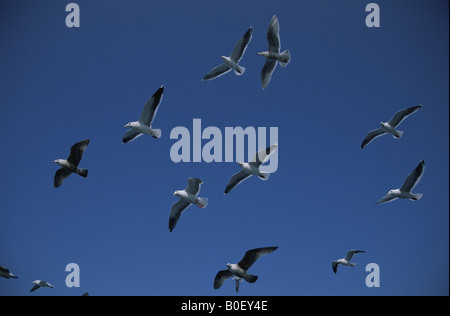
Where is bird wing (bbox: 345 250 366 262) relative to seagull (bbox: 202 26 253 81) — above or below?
below

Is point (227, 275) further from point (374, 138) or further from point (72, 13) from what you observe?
point (72, 13)

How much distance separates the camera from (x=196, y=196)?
9.49 meters

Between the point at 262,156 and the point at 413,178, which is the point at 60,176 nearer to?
the point at 262,156

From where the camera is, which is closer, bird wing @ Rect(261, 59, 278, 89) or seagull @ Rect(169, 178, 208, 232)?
seagull @ Rect(169, 178, 208, 232)

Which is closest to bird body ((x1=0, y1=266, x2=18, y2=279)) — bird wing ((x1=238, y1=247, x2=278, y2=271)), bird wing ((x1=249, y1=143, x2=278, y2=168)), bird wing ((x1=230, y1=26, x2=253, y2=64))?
bird wing ((x1=238, y1=247, x2=278, y2=271))

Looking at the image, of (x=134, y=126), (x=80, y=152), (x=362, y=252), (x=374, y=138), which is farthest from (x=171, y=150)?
(x=362, y=252)

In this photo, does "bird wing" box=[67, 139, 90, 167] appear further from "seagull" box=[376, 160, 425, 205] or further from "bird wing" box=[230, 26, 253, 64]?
"seagull" box=[376, 160, 425, 205]

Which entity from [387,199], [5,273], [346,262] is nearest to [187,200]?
[5,273]

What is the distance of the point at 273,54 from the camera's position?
32.1ft

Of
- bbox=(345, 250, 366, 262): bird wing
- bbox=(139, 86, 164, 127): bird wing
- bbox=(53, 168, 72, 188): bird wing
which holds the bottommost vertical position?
bbox=(345, 250, 366, 262): bird wing

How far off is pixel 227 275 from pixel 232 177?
1.95 metres

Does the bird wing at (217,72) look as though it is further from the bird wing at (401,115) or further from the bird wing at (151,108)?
the bird wing at (401,115)

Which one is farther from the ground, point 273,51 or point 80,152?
point 273,51

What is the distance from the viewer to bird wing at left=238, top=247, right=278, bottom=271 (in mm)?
8086
